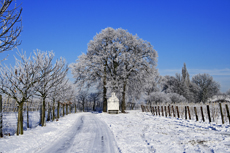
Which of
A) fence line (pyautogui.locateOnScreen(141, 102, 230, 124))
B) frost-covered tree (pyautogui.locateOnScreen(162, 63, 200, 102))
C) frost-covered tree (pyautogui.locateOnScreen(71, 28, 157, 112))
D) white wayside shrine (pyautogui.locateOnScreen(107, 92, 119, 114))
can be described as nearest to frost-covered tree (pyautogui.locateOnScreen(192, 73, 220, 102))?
frost-covered tree (pyautogui.locateOnScreen(162, 63, 200, 102))

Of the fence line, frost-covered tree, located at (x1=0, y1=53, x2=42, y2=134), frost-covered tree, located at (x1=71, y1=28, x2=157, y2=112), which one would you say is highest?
frost-covered tree, located at (x1=71, y1=28, x2=157, y2=112)

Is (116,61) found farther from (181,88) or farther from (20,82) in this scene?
(181,88)

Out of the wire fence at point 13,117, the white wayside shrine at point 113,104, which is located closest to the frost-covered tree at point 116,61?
the white wayside shrine at point 113,104

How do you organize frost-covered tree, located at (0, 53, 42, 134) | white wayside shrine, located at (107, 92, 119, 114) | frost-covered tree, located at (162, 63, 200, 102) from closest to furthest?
1. frost-covered tree, located at (0, 53, 42, 134)
2. white wayside shrine, located at (107, 92, 119, 114)
3. frost-covered tree, located at (162, 63, 200, 102)

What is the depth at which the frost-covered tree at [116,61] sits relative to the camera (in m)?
27.1

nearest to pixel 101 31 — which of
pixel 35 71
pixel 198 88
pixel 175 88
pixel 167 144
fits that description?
pixel 35 71

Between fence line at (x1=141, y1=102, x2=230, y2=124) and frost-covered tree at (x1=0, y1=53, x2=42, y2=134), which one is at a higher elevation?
frost-covered tree at (x1=0, y1=53, x2=42, y2=134)

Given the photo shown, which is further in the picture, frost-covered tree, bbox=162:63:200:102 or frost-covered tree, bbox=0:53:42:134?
frost-covered tree, bbox=162:63:200:102

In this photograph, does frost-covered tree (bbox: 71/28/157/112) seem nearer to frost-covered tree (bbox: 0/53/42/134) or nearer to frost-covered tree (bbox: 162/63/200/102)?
frost-covered tree (bbox: 0/53/42/134)

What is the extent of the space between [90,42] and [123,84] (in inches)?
387

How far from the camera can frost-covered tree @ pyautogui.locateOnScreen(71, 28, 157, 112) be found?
27.1m

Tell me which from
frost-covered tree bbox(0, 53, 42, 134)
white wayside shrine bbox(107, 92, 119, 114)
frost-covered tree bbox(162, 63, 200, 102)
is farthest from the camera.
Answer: frost-covered tree bbox(162, 63, 200, 102)

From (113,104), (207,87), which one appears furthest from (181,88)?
(113,104)

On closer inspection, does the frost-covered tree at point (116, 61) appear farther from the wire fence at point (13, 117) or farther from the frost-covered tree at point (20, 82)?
the frost-covered tree at point (20, 82)
